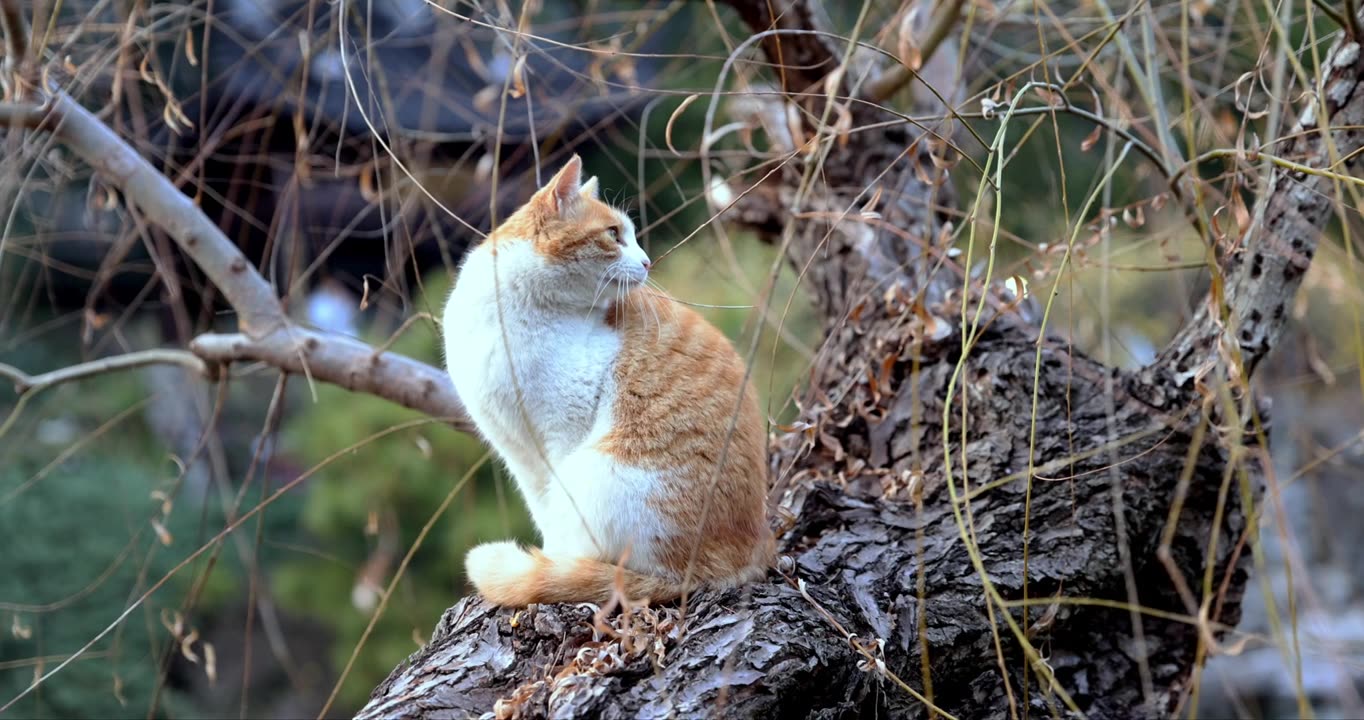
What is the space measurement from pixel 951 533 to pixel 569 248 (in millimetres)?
569

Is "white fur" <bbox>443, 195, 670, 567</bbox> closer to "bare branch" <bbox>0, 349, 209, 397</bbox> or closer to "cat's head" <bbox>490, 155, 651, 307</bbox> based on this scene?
"cat's head" <bbox>490, 155, 651, 307</bbox>

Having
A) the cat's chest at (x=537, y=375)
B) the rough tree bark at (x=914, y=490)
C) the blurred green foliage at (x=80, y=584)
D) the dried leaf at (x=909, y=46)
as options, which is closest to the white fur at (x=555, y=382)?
the cat's chest at (x=537, y=375)

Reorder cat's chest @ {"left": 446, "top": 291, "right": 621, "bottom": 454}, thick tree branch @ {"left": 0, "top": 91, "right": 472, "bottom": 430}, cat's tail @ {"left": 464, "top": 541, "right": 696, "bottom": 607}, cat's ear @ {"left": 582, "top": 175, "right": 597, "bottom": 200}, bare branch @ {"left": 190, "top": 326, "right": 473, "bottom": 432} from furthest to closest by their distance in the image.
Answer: bare branch @ {"left": 190, "top": 326, "right": 473, "bottom": 432} → thick tree branch @ {"left": 0, "top": 91, "right": 472, "bottom": 430} → cat's ear @ {"left": 582, "top": 175, "right": 597, "bottom": 200} → cat's chest @ {"left": 446, "top": 291, "right": 621, "bottom": 454} → cat's tail @ {"left": 464, "top": 541, "right": 696, "bottom": 607}

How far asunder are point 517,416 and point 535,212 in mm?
253

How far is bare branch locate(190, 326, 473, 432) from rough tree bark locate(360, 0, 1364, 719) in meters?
0.51

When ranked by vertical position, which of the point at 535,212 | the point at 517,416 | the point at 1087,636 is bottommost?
the point at 1087,636

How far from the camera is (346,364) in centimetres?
163

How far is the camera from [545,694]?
94 centimetres

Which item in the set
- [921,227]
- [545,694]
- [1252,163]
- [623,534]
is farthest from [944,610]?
[921,227]

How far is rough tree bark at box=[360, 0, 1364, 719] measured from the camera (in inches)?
38.2

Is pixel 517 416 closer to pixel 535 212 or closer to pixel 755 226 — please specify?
pixel 535 212

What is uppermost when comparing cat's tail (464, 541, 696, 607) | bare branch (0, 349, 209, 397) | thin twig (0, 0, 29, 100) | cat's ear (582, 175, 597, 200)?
thin twig (0, 0, 29, 100)

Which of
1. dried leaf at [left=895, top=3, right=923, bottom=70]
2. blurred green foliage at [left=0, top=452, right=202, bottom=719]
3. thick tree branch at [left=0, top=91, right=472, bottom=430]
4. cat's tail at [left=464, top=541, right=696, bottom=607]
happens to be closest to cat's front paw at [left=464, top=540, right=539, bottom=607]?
cat's tail at [left=464, top=541, right=696, bottom=607]

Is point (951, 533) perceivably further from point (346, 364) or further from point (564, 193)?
point (346, 364)
